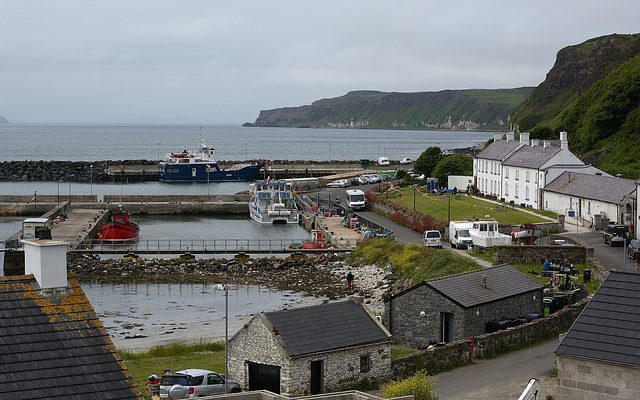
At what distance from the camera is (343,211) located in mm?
Result: 73562

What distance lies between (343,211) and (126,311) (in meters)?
34.3

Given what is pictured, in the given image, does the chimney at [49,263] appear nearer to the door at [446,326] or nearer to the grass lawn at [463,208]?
the door at [446,326]

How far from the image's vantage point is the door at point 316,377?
21203mm

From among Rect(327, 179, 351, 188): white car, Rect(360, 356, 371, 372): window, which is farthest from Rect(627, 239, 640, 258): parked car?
Rect(327, 179, 351, 188): white car

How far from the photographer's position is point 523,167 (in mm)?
62875

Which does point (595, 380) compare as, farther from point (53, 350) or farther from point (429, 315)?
point (429, 315)

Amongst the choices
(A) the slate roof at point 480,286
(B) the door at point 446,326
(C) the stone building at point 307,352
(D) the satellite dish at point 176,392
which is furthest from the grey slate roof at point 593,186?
(D) the satellite dish at point 176,392

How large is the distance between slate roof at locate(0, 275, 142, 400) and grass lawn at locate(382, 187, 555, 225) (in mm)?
41118

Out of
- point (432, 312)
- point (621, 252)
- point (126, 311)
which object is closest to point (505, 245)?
point (621, 252)

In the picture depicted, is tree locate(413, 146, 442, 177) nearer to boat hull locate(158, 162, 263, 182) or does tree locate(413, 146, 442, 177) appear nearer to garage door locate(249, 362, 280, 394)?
boat hull locate(158, 162, 263, 182)

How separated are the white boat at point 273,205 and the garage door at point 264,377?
2178 inches

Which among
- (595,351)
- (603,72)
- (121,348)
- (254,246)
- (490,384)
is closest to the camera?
(595,351)

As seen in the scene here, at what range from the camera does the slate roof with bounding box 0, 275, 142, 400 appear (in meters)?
13.0

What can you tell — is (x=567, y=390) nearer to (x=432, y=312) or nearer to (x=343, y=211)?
(x=432, y=312)
